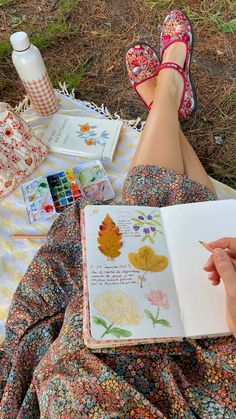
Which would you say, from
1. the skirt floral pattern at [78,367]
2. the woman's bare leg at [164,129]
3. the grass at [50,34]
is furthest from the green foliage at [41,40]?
the skirt floral pattern at [78,367]

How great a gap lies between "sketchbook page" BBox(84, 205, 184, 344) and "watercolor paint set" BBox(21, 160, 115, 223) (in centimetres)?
35

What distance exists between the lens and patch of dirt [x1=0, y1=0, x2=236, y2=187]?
5.19ft

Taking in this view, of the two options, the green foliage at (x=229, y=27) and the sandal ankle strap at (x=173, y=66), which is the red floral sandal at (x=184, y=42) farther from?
the green foliage at (x=229, y=27)

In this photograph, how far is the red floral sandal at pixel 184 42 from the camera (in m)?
1.48

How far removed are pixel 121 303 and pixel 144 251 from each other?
0.47 ft

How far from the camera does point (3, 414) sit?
89 cm

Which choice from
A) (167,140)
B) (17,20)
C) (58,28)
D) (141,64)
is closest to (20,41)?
(141,64)

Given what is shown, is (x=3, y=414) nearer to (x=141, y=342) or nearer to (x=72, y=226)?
(x=141, y=342)

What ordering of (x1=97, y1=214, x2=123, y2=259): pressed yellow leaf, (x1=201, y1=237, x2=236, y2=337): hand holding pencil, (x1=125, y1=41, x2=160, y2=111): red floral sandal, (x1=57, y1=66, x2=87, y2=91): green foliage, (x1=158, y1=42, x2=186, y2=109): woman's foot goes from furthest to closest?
(x1=57, y1=66, x2=87, y2=91): green foliage < (x1=125, y1=41, x2=160, y2=111): red floral sandal < (x1=158, y1=42, x2=186, y2=109): woman's foot < (x1=97, y1=214, x2=123, y2=259): pressed yellow leaf < (x1=201, y1=237, x2=236, y2=337): hand holding pencil

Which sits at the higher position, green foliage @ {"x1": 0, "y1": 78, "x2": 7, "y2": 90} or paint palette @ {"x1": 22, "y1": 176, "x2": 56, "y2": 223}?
green foliage @ {"x1": 0, "y1": 78, "x2": 7, "y2": 90}

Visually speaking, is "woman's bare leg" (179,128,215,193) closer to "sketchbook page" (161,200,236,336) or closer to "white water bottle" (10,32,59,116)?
"sketchbook page" (161,200,236,336)


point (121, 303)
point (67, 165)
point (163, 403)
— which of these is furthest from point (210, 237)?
point (67, 165)

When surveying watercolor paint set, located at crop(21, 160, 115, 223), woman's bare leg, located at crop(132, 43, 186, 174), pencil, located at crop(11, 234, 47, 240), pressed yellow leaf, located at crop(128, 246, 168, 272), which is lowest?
pencil, located at crop(11, 234, 47, 240)

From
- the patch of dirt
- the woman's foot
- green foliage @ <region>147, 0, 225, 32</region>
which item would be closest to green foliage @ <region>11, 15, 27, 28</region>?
the patch of dirt
